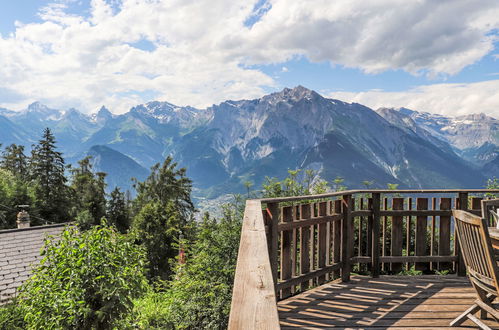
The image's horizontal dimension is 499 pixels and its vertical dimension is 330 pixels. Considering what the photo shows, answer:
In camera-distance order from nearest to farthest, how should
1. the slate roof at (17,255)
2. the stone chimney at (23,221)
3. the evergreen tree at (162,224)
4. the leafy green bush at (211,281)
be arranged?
the leafy green bush at (211,281) < the slate roof at (17,255) < the stone chimney at (23,221) < the evergreen tree at (162,224)

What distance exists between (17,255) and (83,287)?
10.2m

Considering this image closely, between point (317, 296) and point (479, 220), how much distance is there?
81.8 inches

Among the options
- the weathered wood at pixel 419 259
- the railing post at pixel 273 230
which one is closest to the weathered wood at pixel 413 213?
the weathered wood at pixel 419 259

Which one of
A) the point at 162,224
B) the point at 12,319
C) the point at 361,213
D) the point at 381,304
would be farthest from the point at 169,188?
the point at 381,304

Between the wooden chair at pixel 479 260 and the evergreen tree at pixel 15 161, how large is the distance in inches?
1872

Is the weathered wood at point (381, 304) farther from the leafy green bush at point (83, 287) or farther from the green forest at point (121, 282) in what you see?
the leafy green bush at point (83, 287)

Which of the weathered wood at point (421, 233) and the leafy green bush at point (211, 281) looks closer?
the weathered wood at point (421, 233)

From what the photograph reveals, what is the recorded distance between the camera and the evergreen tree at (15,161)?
4259 centimetres

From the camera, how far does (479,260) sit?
3082mm

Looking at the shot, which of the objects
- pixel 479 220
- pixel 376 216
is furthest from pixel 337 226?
pixel 479 220

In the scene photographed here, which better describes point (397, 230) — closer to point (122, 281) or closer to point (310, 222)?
point (310, 222)

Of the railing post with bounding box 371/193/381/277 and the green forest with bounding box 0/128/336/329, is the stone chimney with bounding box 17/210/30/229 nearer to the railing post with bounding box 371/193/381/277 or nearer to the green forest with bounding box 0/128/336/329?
the green forest with bounding box 0/128/336/329

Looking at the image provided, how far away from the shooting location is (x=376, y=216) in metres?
5.07

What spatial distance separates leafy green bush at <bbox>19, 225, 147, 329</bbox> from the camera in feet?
19.7
